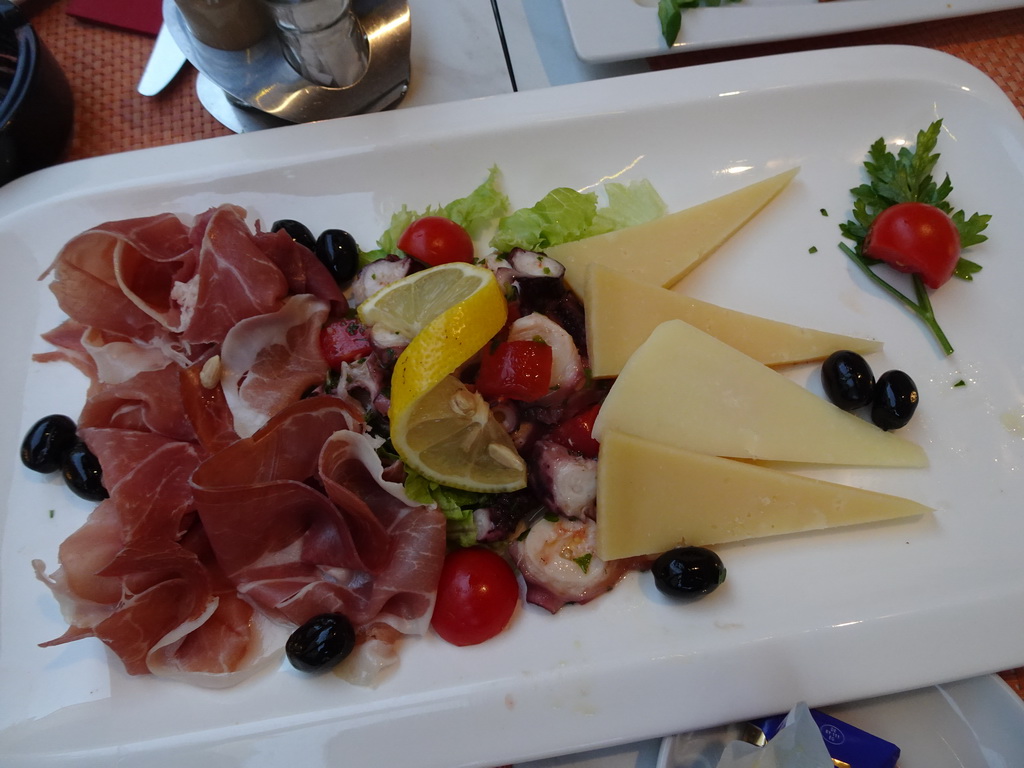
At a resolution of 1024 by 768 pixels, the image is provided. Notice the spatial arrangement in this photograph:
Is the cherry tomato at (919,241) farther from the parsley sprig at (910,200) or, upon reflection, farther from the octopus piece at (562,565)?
the octopus piece at (562,565)

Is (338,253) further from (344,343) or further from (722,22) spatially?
(722,22)

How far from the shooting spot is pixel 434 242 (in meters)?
1.73

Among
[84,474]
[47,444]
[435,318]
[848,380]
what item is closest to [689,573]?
[848,380]

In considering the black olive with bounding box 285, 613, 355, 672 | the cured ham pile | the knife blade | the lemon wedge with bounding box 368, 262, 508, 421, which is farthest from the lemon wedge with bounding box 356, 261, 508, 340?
the knife blade

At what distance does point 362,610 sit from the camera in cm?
148

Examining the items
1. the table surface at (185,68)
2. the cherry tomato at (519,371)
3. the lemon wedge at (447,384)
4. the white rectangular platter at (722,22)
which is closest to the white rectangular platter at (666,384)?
the white rectangular platter at (722,22)

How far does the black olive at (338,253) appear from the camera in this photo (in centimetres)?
178

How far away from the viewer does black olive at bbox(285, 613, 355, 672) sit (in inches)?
54.0

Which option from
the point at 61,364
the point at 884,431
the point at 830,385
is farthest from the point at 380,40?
the point at 884,431

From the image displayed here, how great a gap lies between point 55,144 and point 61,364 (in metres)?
0.79

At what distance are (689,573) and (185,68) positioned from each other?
7.38 feet

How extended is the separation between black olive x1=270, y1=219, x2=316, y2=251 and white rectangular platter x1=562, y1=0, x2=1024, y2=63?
3.34ft

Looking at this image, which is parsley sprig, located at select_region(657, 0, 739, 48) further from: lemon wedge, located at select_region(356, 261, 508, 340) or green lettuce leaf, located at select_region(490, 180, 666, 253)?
lemon wedge, located at select_region(356, 261, 508, 340)

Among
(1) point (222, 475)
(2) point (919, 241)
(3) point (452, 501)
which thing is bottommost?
(3) point (452, 501)
